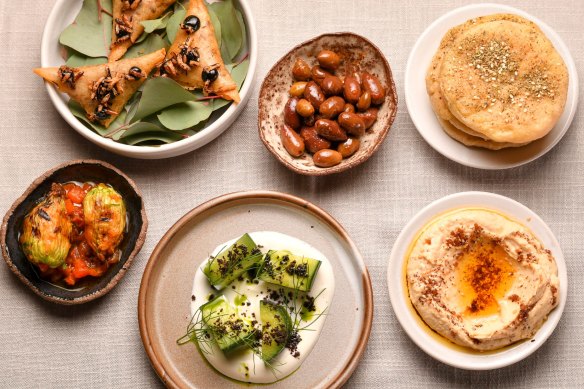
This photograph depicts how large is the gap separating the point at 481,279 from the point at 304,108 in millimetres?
1007

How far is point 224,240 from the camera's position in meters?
2.73

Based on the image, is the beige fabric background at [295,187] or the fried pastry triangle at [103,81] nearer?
the fried pastry triangle at [103,81]

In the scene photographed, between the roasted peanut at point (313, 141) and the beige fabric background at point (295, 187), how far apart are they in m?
0.18

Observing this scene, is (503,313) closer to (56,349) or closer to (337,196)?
(337,196)

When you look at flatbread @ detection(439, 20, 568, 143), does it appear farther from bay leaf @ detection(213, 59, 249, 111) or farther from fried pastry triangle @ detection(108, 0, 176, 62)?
fried pastry triangle @ detection(108, 0, 176, 62)

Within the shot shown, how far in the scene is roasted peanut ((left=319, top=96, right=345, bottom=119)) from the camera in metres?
2.62

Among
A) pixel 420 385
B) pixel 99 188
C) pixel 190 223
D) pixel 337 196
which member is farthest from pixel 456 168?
pixel 99 188

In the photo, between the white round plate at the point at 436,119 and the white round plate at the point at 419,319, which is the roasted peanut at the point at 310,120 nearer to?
the white round plate at the point at 436,119

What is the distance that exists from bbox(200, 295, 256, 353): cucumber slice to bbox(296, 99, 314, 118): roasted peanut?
807mm

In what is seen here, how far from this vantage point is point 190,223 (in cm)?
268

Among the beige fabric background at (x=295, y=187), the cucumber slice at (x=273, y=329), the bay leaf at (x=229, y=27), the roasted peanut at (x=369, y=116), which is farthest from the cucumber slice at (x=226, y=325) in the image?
the bay leaf at (x=229, y=27)

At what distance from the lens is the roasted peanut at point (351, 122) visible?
261 cm

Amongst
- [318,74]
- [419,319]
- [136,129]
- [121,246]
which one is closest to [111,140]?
[136,129]

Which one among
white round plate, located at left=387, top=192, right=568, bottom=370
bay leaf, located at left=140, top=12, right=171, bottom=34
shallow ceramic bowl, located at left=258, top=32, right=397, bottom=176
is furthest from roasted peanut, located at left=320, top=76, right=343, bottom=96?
bay leaf, located at left=140, top=12, right=171, bottom=34
